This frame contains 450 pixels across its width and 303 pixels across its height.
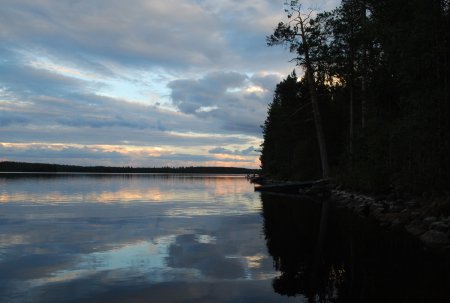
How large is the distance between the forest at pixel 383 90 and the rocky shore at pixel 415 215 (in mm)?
1179

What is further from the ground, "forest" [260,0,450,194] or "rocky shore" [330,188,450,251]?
"forest" [260,0,450,194]

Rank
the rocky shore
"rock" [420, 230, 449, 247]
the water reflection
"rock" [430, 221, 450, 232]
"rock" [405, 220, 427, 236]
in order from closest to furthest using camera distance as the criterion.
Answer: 1. the water reflection
2. "rock" [420, 230, 449, 247]
3. the rocky shore
4. "rock" [430, 221, 450, 232]
5. "rock" [405, 220, 427, 236]

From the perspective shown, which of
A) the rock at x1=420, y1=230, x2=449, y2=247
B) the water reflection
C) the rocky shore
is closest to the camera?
the water reflection

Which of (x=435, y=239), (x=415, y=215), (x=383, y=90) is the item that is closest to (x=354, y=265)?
(x=435, y=239)

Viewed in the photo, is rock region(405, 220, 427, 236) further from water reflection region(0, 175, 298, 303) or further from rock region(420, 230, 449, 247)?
water reflection region(0, 175, 298, 303)

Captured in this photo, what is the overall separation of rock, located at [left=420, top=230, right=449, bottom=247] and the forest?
494 cm

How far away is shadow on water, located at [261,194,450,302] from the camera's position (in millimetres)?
9141

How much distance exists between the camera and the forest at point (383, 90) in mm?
18875

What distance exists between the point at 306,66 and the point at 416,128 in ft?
70.6

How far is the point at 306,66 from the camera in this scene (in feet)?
132

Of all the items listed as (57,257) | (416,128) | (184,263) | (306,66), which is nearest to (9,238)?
(57,257)

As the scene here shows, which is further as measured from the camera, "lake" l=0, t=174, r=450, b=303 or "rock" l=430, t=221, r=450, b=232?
"rock" l=430, t=221, r=450, b=232

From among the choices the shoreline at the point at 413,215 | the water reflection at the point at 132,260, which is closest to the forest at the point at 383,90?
the shoreline at the point at 413,215

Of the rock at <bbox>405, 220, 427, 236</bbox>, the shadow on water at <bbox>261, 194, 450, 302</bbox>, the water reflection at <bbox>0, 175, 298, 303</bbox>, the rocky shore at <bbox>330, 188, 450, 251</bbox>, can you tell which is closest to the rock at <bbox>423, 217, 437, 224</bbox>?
the rocky shore at <bbox>330, 188, 450, 251</bbox>
